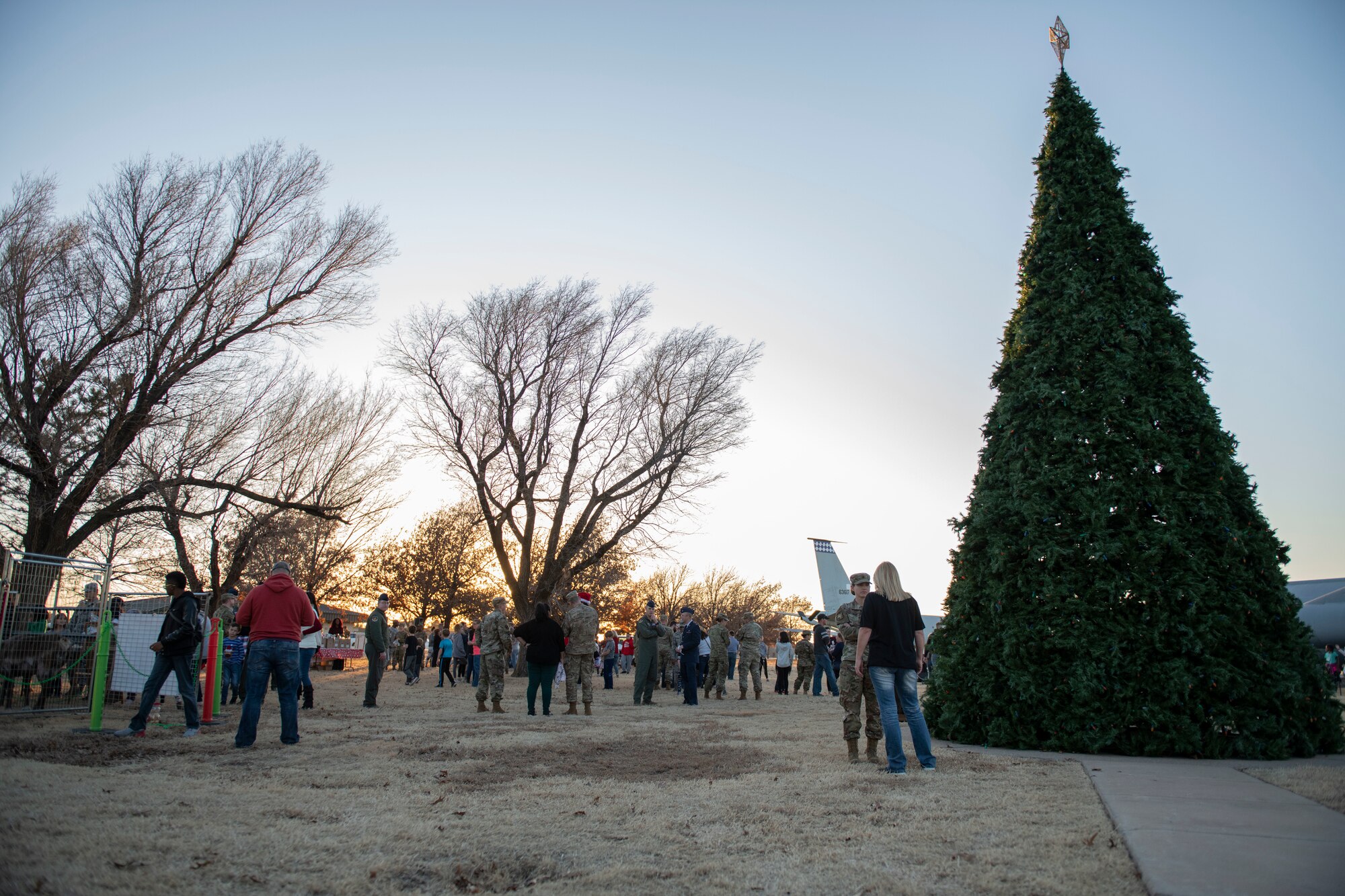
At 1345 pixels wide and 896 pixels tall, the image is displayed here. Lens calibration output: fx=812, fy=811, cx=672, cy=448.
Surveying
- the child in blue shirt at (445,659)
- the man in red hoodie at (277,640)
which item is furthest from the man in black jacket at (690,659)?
the child in blue shirt at (445,659)

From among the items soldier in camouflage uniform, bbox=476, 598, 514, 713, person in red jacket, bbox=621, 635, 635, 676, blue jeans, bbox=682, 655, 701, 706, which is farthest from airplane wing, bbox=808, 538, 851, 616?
soldier in camouflage uniform, bbox=476, 598, 514, 713

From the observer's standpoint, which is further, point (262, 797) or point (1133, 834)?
point (262, 797)

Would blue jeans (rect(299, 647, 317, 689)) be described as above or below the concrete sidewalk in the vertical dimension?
above

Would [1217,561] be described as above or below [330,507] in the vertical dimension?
below

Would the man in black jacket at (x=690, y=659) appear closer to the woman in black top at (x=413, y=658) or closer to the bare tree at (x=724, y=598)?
the woman in black top at (x=413, y=658)

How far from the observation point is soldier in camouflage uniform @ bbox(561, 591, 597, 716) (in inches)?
508

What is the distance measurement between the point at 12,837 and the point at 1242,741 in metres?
9.22

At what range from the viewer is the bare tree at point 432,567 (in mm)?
50250

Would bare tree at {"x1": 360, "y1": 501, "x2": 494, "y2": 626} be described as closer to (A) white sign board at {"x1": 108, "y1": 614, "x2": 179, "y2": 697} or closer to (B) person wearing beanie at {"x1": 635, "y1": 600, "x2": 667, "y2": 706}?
(B) person wearing beanie at {"x1": 635, "y1": 600, "x2": 667, "y2": 706}

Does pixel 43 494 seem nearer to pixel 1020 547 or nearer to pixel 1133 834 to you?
pixel 1020 547

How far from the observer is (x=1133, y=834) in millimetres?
4277

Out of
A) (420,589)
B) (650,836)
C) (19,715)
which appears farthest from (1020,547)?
(420,589)

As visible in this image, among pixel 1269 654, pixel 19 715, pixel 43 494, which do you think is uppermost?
pixel 43 494

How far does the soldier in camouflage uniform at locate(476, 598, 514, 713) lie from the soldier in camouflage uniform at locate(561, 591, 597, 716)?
1.26 meters
